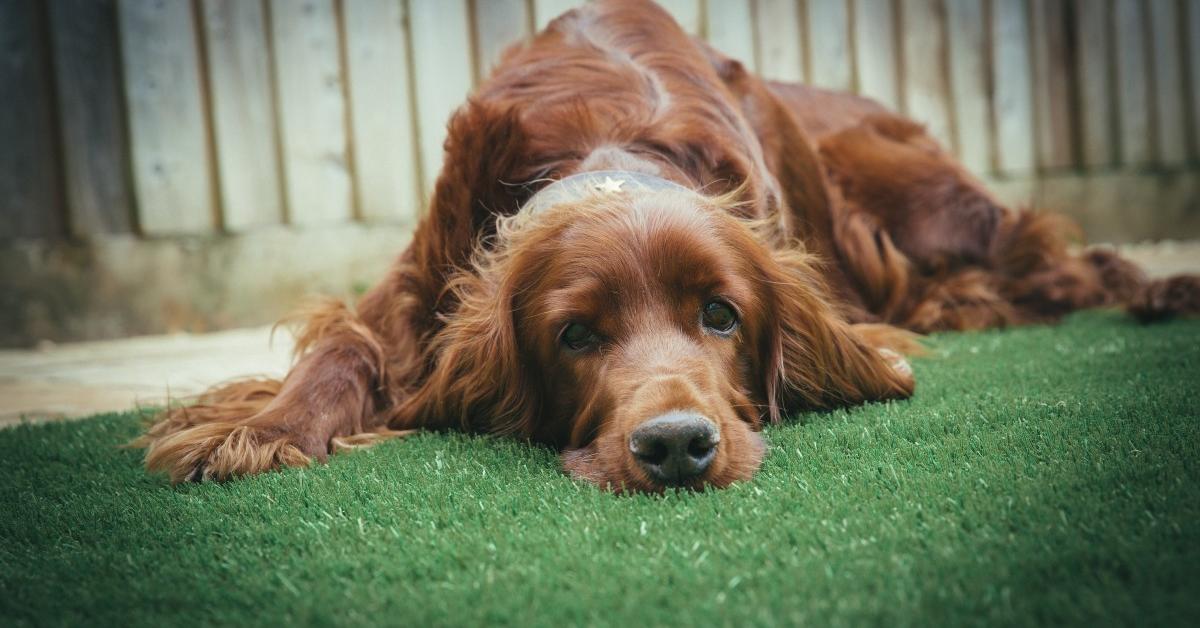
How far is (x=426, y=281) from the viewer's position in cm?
221

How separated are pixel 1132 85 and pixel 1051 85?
461 mm

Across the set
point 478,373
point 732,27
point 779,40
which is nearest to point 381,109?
point 732,27

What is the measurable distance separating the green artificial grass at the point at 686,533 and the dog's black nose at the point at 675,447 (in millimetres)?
55

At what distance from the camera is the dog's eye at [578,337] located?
5.66ft

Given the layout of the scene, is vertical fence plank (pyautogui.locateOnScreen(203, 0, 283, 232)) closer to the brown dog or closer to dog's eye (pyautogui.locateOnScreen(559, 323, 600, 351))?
the brown dog

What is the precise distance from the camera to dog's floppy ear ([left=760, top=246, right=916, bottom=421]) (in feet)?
6.24

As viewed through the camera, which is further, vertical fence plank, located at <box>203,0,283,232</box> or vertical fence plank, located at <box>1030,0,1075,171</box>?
vertical fence plank, located at <box>1030,0,1075,171</box>

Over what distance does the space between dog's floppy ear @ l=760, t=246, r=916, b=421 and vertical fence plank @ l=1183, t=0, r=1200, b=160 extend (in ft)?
13.8

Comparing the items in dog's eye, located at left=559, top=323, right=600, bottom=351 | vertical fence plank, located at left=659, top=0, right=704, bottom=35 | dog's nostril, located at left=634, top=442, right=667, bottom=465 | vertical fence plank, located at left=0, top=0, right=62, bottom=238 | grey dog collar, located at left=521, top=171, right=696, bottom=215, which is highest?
vertical fence plank, located at left=659, top=0, right=704, bottom=35

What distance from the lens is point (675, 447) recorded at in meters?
1.40

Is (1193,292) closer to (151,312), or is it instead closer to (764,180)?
(764,180)

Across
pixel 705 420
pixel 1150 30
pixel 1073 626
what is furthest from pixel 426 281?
pixel 1150 30

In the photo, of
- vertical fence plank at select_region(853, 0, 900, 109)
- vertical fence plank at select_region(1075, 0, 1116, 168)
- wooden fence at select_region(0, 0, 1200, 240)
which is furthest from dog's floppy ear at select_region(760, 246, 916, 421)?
vertical fence plank at select_region(1075, 0, 1116, 168)

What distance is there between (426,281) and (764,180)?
0.82 metres
